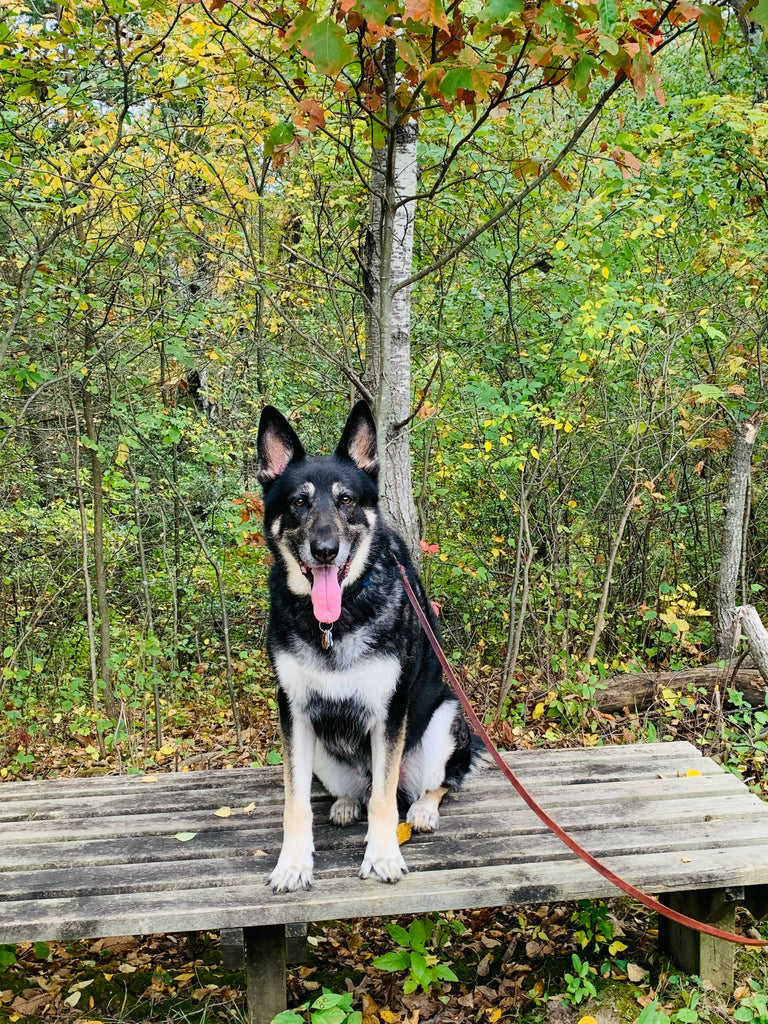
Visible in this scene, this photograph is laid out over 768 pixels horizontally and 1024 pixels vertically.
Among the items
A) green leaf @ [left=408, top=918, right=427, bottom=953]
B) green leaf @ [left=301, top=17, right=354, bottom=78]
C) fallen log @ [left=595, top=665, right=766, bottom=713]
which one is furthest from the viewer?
fallen log @ [left=595, top=665, right=766, bottom=713]

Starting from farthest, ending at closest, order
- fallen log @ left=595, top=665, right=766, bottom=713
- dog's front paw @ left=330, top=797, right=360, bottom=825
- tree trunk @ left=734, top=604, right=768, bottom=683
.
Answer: fallen log @ left=595, top=665, right=766, bottom=713 → tree trunk @ left=734, top=604, right=768, bottom=683 → dog's front paw @ left=330, top=797, right=360, bottom=825

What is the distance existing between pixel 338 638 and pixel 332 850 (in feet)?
2.84

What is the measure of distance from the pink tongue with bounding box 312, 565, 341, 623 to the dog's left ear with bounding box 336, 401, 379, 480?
0.53 meters

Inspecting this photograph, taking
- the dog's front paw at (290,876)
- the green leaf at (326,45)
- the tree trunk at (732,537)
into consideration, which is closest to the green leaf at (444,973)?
the dog's front paw at (290,876)

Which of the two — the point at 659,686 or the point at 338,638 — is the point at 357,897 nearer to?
the point at 338,638

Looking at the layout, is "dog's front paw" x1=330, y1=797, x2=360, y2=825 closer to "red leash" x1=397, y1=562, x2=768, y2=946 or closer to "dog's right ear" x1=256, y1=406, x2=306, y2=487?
"red leash" x1=397, y1=562, x2=768, y2=946

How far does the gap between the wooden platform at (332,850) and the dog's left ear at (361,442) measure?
1559 mm

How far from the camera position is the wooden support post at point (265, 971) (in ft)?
8.57

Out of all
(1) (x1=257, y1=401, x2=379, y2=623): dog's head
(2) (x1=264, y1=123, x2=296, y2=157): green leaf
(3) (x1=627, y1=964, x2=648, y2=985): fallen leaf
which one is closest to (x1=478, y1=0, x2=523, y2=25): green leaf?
(2) (x1=264, y1=123, x2=296, y2=157): green leaf

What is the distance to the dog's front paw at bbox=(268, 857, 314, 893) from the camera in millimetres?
2572

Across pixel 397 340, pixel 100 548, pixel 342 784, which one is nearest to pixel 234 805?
pixel 342 784

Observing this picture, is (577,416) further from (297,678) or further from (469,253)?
(297,678)

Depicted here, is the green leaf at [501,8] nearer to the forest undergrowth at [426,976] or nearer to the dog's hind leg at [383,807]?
the dog's hind leg at [383,807]

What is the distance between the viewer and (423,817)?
304 centimetres
